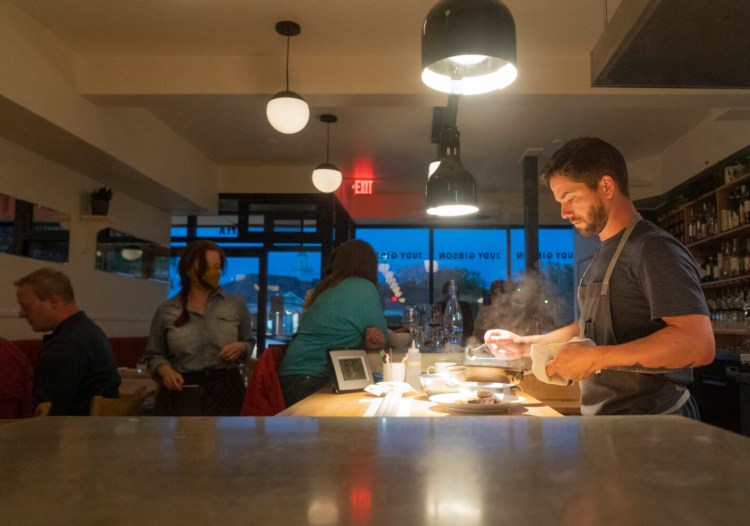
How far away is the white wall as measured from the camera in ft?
15.6

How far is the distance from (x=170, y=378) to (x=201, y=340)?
29cm

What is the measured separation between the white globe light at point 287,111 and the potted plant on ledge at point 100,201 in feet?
8.56

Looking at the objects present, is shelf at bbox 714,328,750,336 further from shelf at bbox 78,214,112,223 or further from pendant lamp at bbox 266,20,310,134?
shelf at bbox 78,214,112,223

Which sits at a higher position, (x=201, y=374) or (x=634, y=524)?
(x=634, y=524)

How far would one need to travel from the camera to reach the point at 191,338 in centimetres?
279

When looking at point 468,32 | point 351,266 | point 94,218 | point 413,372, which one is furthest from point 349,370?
point 94,218

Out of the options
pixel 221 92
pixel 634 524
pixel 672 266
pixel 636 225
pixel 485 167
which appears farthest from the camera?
pixel 485 167

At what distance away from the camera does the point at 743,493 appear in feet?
0.90

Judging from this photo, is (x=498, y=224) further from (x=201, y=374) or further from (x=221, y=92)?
(x=201, y=374)

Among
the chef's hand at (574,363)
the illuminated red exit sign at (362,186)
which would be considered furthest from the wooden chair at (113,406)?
the illuminated red exit sign at (362,186)

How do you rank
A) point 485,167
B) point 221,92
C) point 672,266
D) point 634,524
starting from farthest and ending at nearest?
point 485,167, point 221,92, point 672,266, point 634,524

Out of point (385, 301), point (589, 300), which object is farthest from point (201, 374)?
point (385, 301)

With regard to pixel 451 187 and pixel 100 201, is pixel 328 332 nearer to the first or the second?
pixel 451 187

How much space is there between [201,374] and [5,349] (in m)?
0.98
